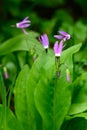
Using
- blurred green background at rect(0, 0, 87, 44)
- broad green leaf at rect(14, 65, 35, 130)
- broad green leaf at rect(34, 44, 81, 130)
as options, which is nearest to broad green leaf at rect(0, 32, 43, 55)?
broad green leaf at rect(14, 65, 35, 130)

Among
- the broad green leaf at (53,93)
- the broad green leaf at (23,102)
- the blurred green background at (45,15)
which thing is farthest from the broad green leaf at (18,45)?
the blurred green background at (45,15)

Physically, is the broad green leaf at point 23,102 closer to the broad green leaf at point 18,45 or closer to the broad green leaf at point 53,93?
the broad green leaf at point 53,93

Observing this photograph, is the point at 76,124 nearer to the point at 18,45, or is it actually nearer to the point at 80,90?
the point at 80,90

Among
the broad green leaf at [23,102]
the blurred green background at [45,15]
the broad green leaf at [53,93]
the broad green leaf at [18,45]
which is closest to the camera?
the broad green leaf at [53,93]

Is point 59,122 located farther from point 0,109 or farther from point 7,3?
point 7,3

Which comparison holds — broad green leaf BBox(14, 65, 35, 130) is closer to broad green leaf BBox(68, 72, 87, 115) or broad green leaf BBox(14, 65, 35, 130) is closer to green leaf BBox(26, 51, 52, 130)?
green leaf BBox(26, 51, 52, 130)

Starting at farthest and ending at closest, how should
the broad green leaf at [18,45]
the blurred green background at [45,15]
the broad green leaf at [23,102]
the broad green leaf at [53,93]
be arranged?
1. the blurred green background at [45,15]
2. the broad green leaf at [18,45]
3. the broad green leaf at [23,102]
4. the broad green leaf at [53,93]

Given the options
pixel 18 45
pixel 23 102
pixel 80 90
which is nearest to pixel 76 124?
pixel 80 90
